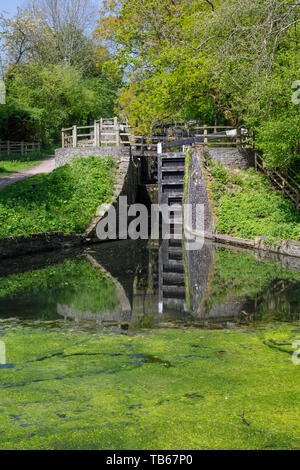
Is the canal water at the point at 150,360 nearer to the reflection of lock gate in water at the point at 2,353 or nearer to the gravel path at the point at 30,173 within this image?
the reflection of lock gate in water at the point at 2,353

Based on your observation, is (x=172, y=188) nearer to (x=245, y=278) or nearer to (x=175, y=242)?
(x=175, y=242)

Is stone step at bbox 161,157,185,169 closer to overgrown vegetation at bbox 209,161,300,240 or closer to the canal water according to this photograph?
overgrown vegetation at bbox 209,161,300,240

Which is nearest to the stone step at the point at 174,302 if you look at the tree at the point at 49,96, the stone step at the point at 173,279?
the stone step at the point at 173,279

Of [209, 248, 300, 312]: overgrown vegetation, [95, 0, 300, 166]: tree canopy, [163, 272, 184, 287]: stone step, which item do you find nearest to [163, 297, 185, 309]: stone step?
[209, 248, 300, 312]: overgrown vegetation

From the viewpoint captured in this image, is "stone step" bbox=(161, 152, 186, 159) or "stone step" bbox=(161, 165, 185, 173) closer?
"stone step" bbox=(161, 165, 185, 173)

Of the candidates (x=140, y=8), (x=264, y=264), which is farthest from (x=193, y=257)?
(x=140, y=8)

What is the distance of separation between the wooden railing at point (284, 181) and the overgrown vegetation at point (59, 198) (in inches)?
312

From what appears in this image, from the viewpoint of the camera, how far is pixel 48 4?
58.7 m

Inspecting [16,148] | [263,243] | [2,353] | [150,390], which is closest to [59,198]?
[263,243]

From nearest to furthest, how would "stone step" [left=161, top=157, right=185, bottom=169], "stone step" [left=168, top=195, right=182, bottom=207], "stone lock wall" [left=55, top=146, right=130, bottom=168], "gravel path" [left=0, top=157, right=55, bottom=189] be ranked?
"stone lock wall" [left=55, top=146, right=130, bottom=168] → "gravel path" [left=0, top=157, right=55, bottom=189] → "stone step" [left=168, top=195, right=182, bottom=207] → "stone step" [left=161, top=157, right=185, bottom=169]

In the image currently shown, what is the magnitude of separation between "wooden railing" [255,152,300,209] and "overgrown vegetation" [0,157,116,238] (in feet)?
26.0

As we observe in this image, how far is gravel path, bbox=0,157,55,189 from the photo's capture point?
1137 inches

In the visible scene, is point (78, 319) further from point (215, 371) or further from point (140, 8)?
point (140, 8)

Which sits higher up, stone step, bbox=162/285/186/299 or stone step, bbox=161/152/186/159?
stone step, bbox=161/152/186/159
